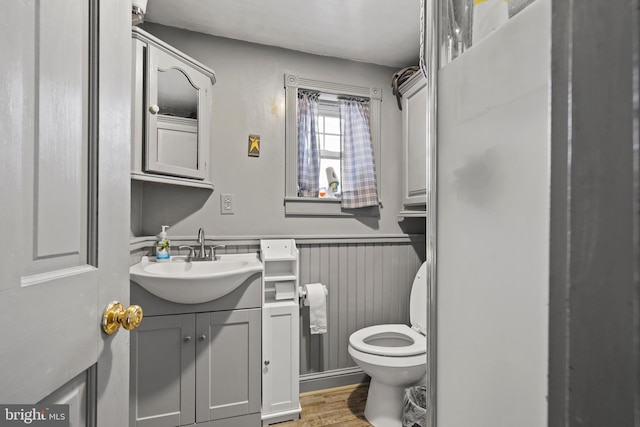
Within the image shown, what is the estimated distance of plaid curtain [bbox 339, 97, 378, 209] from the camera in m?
2.06

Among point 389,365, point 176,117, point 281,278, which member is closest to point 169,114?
point 176,117

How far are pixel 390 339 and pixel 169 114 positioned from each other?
5.97ft

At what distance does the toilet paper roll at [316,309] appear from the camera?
5.86 feet

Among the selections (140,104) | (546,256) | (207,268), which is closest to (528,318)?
(546,256)

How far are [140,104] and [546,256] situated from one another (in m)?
1.73

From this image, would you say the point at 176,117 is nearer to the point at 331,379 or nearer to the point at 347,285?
the point at 347,285

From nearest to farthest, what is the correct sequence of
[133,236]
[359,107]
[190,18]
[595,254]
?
1. [595,254]
2. [133,236]
3. [190,18]
4. [359,107]

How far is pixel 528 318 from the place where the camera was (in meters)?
0.25

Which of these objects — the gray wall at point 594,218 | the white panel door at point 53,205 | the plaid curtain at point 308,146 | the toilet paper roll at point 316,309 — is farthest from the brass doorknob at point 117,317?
the plaid curtain at point 308,146

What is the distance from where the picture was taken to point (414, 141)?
200cm

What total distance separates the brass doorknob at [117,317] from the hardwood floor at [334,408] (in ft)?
4.39

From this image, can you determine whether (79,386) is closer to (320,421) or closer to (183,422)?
(183,422)

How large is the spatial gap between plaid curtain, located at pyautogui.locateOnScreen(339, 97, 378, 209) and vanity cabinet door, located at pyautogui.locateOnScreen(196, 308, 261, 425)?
101 cm

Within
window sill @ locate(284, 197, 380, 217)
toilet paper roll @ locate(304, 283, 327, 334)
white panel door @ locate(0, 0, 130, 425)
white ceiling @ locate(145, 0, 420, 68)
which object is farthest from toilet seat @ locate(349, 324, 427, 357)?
white ceiling @ locate(145, 0, 420, 68)
